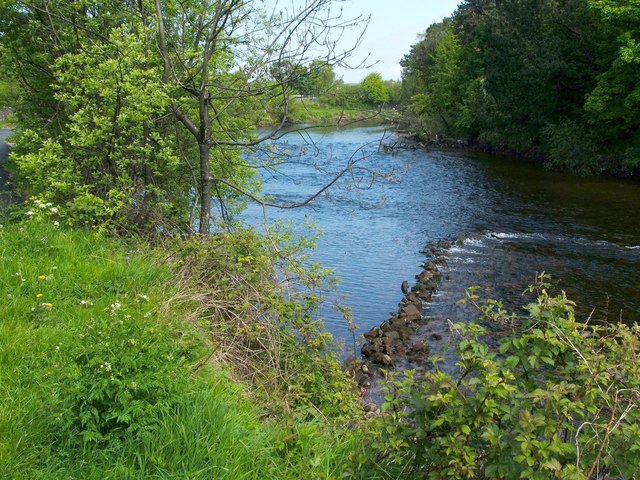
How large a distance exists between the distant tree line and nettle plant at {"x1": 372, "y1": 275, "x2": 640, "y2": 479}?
19.9 metres

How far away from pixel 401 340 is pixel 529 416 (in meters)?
6.99

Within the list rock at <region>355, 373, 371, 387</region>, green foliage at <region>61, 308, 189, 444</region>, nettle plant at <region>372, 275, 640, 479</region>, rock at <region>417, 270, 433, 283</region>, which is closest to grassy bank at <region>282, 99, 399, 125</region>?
rock at <region>355, 373, 371, 387</region>

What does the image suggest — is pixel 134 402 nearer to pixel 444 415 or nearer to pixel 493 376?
pixel 444 415

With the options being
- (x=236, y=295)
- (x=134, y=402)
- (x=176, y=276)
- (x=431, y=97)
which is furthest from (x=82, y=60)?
(x=431, y=97)

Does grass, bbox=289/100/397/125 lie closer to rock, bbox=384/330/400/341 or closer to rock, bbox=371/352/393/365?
rock, bbox=371/352/393/365

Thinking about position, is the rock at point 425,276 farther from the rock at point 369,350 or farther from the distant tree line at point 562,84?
the distant tree line at point 562,84

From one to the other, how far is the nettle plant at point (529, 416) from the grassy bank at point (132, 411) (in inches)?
21.5

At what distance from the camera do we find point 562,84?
28719 millimetres

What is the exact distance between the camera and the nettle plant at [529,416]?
255 cm

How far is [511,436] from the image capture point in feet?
8.79

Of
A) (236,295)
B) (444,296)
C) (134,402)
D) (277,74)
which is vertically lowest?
(444,296)

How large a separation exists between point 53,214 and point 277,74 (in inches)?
126

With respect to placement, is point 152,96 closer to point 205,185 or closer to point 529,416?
point 205,185

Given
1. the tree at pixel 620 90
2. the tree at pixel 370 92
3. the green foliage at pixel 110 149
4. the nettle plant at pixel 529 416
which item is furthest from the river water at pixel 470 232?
Result: the nettle plant at pixel 529 416
